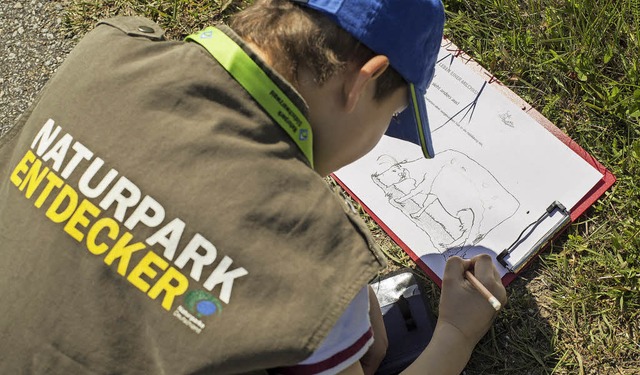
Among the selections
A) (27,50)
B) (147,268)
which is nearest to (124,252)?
(147,268)

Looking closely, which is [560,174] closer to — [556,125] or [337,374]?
[556,125]

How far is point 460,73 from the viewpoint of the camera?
183 cm

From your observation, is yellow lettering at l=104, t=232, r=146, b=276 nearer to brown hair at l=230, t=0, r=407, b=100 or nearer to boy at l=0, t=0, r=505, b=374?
boy at l=0, t=0, r=505, b=374

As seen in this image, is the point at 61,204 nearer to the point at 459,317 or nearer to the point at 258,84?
the point at 258,84

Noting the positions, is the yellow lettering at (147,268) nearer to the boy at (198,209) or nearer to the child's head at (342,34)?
the boy at (198,209)

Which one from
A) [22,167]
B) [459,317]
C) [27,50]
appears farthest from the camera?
[27,50]

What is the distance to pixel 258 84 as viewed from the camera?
3.56 feet

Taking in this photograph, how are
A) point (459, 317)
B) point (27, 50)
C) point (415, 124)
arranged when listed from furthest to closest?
point (27, 50) → point (459, 317) → point (415, 124)

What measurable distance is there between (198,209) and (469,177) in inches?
34.2

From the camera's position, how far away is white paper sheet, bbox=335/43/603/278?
5.51ft

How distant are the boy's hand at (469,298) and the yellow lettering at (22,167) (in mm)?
861

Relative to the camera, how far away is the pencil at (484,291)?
145cm

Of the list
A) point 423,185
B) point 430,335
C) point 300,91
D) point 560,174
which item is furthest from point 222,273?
point 560,174

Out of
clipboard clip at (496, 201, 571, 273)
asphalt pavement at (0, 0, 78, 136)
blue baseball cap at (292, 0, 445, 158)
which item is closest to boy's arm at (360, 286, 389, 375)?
clipboard clip at (496, 201, 571, 273)
